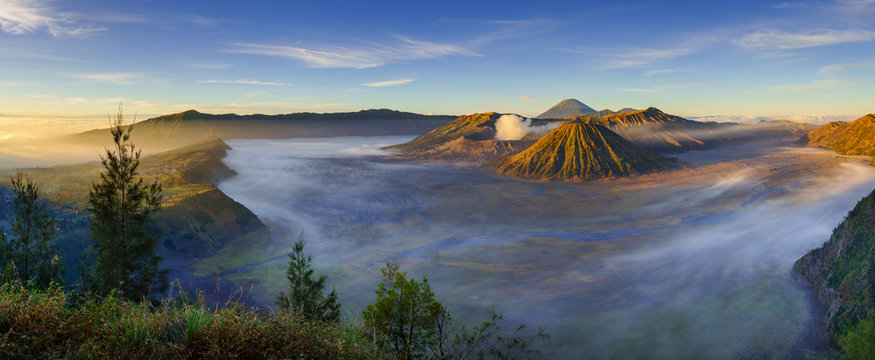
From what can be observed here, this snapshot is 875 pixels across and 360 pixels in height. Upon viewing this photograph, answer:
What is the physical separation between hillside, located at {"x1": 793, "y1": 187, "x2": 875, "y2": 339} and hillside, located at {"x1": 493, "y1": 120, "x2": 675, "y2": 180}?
4301 inches

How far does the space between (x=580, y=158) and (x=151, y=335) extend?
577 ft

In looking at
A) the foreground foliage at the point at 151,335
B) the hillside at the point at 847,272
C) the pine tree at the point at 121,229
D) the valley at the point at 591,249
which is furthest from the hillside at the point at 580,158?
the foreground foliage at the point at 151,335


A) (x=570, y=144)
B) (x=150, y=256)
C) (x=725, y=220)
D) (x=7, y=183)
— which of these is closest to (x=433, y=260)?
(x=150, y=256)

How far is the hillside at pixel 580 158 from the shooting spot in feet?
534

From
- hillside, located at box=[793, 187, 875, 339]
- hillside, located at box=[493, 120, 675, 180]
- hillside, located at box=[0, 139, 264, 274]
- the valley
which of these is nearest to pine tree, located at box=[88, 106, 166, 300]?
the valley

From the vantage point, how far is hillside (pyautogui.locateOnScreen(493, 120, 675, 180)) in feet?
534

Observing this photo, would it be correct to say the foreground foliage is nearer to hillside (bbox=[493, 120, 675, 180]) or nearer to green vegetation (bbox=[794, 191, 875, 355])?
green vegetation (bbox=[794, 191, 875, 355])

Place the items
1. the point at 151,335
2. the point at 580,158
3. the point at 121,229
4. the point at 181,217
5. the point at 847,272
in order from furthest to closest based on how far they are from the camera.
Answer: the point at 580,158 < the point at 181,217 < the point at 847,272 < the point at 121,229 < the point at 151,335

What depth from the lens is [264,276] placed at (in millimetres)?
56750

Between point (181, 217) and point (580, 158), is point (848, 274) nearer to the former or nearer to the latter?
point (181, 217)

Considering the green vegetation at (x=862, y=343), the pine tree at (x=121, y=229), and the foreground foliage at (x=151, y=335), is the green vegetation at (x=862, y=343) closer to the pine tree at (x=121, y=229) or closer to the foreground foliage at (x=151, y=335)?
the foreground foliage at (x=151, y=335)

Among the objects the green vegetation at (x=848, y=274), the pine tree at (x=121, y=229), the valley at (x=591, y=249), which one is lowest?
the valley at (x=591, y=249)

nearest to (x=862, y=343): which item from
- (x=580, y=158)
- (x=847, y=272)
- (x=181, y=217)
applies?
(x=847, y=272)

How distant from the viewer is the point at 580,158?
170 m
